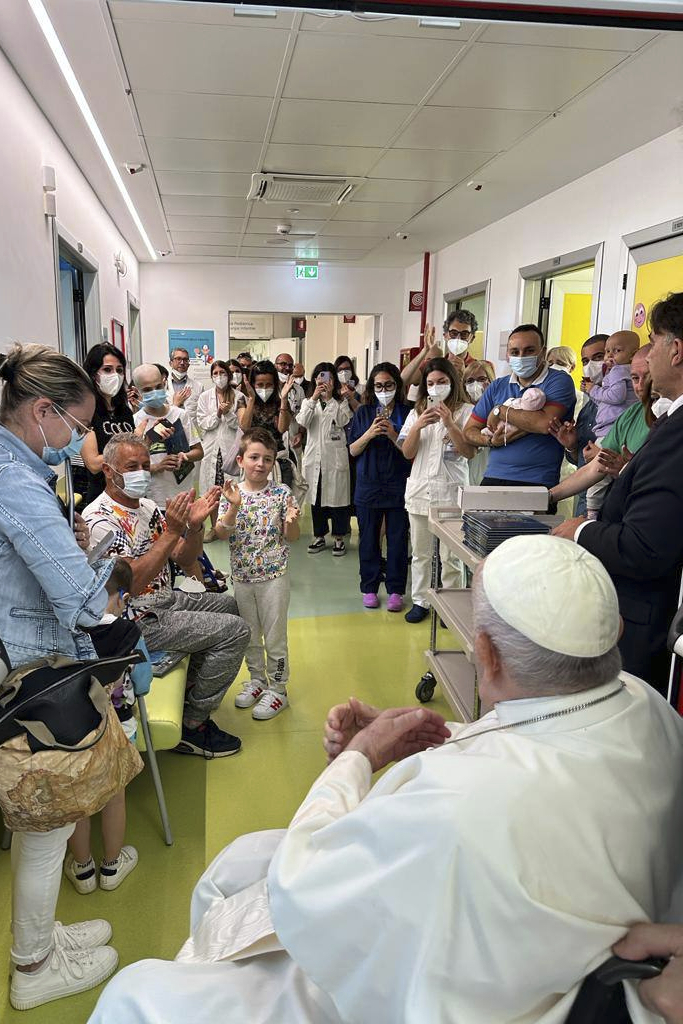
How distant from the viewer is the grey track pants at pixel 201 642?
8.89ft

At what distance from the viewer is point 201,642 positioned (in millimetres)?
2787

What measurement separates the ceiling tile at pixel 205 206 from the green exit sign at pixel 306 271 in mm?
3482

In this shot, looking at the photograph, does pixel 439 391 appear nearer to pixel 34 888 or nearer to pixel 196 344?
pixel 34 888

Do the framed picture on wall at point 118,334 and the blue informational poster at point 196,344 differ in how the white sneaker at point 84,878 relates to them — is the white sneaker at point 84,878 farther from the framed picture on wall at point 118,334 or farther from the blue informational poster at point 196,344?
the blue informational poster at point 196,344

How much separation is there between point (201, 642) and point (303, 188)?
4.46 metres

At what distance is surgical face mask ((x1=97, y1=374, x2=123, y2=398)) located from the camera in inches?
158

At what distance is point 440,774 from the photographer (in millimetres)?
996

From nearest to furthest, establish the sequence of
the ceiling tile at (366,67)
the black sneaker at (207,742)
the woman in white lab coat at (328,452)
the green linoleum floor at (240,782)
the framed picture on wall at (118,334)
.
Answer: the green linoleum floor at (240,782)
the black sneaker at (207,742)
the ceiling tile at (366,67)
the woman in white lab coat at (328,452)
the framed picture on wall at (118,334)

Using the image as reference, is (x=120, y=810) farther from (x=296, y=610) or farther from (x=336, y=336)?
(x=336, y=336)

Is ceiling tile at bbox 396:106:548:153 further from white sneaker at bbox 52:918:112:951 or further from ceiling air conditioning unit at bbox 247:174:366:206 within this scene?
white sneaker at bbox 52:918:112:951

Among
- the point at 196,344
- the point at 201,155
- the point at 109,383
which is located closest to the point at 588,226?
the point at 201,155

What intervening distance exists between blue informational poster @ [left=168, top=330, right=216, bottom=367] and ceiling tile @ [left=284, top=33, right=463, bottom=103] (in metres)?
6.81

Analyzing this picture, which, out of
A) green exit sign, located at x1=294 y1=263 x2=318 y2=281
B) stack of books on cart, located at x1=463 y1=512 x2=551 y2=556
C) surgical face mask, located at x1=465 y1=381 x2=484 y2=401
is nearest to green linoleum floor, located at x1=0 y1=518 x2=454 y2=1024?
stack of books on cart, located at x1=463 y1=512 x2=551 y2=556

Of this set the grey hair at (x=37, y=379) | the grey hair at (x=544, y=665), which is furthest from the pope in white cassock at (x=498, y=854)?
the grey hair at (x=37, y=379)
